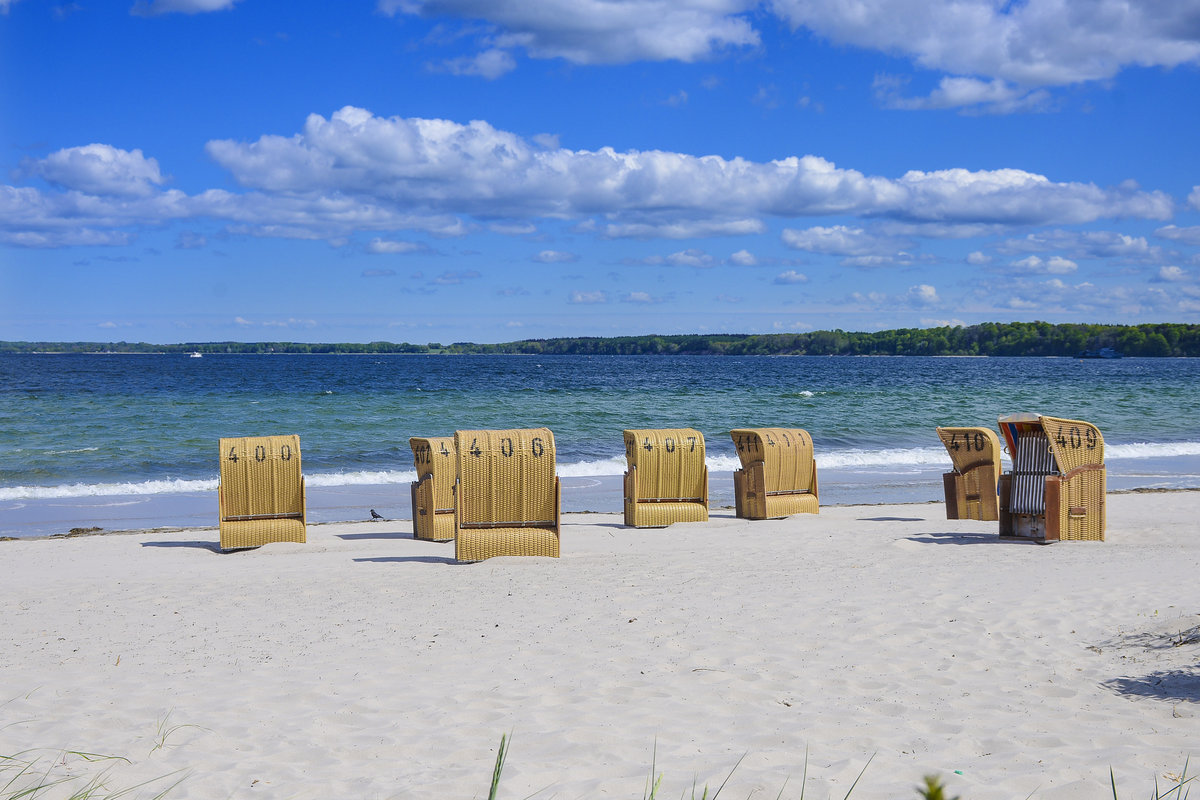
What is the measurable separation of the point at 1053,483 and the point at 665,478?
4486 mm

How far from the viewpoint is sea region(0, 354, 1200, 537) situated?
55.7 ft

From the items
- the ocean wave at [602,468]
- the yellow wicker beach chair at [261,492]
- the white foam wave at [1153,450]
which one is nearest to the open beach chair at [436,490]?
the yellow wicker beach chair at [261,492]

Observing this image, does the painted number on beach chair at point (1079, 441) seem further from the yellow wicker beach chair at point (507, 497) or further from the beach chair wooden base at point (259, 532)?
the beach chair wooden base at point (259, 532)

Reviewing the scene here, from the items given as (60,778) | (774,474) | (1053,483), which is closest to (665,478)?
(774,474)

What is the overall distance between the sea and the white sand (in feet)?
22.4

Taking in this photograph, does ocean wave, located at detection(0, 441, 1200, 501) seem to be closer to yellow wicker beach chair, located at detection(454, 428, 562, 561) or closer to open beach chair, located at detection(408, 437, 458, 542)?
open beach chair, located at detection(408, 437, 458, 542)

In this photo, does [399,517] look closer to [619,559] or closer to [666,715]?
[619,559]

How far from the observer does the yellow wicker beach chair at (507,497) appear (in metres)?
9.15

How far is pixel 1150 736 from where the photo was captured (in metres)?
4.28

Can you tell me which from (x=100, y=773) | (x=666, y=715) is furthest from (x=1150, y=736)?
(x=100, y=773)

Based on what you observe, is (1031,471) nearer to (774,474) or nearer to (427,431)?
(774,474)

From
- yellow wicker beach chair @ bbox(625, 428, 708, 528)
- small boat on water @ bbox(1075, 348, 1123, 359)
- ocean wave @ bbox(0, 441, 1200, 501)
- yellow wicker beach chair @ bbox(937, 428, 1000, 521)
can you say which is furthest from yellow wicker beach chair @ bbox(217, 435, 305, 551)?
small boat on water @ bbox(1075, 348, 1123, 359)

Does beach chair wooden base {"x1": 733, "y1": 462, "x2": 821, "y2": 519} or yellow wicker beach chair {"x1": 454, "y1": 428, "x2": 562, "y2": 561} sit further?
beach chair wooden base {"x1": 733, "y1": 462, "x2": 821, "y2": 519}

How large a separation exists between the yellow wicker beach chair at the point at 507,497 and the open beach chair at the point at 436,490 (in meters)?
1.64
